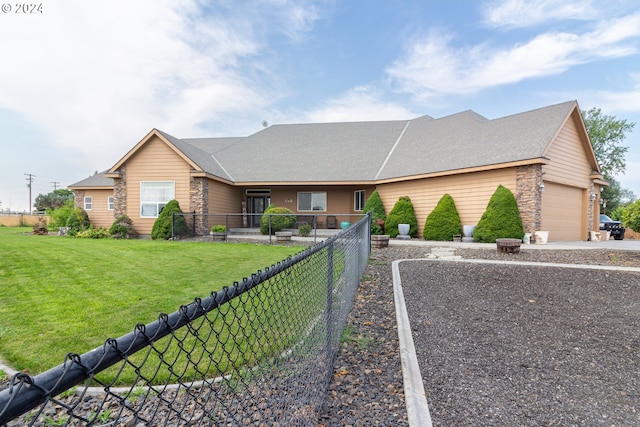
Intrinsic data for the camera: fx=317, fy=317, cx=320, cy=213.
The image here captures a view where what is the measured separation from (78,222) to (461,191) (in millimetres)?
20804

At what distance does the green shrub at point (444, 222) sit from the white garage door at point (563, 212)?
3.37m

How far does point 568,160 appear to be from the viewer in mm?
14328

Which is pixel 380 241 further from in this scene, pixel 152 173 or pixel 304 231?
pixel 152 173

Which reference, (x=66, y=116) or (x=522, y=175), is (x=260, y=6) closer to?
(x=66, y=116)

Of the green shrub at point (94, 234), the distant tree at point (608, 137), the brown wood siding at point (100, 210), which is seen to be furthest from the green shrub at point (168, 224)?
the distant tree at point (608, 137)

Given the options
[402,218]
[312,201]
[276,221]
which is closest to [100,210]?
[276,221]

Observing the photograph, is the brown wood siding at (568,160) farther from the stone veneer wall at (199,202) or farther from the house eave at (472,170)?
the stone veneer wall at (199,202)

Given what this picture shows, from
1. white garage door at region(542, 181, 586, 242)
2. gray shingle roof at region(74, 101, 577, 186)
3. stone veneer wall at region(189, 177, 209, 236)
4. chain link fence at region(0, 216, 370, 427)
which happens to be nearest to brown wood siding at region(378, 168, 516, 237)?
gray shingle roof at region(74, 101, 577, 186)

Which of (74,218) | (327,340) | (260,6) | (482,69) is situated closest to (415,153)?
(482,69)

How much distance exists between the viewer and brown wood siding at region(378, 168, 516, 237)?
13288 millimetres

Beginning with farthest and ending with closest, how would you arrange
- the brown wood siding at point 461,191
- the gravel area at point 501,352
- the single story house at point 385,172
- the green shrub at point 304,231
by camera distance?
the green shrub at point 304,231 < the single story house at point 385,172 < the brown wood siding at point 461,191 < the gravel area at point 501,352

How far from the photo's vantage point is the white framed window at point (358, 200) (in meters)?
19.5

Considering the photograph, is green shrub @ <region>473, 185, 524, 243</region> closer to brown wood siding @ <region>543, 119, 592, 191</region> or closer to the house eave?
the house eave

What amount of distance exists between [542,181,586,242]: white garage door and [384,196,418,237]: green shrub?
17.3ft
